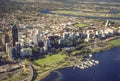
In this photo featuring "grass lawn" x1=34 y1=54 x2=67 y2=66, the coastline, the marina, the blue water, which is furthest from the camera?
"grass lawn" x1=34 y1=54 x2=67 y2=66

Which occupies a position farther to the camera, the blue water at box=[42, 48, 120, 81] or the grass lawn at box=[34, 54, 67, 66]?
the grass lawn at box=[34, 54, 67, 66]

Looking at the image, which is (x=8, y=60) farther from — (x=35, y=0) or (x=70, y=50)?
(x=35, y=0)

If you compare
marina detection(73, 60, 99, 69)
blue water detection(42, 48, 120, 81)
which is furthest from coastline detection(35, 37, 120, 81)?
marina detection(73, 60, 99, 69)

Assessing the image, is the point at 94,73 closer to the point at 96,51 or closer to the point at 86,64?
the point at 86,64

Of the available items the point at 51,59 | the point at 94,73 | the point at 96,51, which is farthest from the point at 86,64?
the point at 96,51

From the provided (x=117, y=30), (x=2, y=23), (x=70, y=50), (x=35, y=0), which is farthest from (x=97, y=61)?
(x=35, y=0)

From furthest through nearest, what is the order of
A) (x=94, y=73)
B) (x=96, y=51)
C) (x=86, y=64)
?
(x=96, y=51)
(x=86, y=64)
(x=94, y=73)

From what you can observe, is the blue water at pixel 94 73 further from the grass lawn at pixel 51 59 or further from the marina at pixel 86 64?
the grass lawn at pixel 51 59

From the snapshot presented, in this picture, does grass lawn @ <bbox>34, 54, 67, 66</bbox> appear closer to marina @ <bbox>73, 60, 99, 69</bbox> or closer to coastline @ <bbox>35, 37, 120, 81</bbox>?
coastline @ <bbox>35, 37, 120, 81</bbox>

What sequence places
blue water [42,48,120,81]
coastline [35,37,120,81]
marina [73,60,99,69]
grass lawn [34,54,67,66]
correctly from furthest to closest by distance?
grass lawn [34,54,67,66] → marina [73,60,99,69] → coastline [35,37,120,81] → blue water [42,48,120,81]
